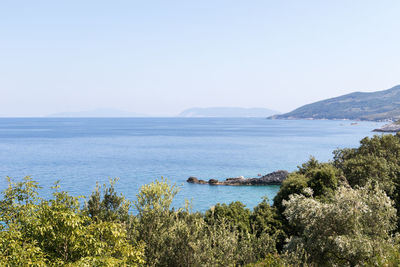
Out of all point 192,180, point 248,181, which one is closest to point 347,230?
point 248,181

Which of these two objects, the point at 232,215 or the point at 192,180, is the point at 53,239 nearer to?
the point at 232,215

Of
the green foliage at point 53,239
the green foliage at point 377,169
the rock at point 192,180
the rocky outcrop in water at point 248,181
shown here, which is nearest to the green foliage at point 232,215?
the green foliage at point 377,169

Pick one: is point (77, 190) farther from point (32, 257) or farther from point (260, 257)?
point (32, 257)

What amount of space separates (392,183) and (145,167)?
7293 centimetres

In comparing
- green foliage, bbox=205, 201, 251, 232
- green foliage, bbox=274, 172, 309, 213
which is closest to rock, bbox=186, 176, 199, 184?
green foliage, bbox=274, 172, 309, 213

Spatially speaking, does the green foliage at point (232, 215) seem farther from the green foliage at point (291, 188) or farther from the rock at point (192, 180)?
the rock at point (192, 180)

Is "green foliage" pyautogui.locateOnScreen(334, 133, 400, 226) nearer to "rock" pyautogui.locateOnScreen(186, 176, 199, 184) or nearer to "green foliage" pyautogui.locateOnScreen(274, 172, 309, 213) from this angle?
"green foliage" pyautogui.locateOnScreen(274, 172, 309, 213)

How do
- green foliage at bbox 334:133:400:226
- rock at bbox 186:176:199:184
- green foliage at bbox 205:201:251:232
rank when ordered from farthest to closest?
rock at bbox 186:176:199:184
green foliage at bbox 334:133:400:226
green foliage at bbox 205:201:251:232

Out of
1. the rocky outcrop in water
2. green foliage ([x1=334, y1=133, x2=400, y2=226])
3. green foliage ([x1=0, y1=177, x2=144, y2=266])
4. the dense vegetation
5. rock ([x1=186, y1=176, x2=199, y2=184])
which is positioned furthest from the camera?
rock ([x1=186, y1=176, x2=199, y2=184])

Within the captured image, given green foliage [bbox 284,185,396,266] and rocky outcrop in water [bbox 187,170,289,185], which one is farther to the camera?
rocky outcrop in water [bbox 187,170,289,185]

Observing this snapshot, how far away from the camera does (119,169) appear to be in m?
96.2

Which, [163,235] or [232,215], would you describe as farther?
[232,215]

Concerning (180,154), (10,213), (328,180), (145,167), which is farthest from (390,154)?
(180,154)

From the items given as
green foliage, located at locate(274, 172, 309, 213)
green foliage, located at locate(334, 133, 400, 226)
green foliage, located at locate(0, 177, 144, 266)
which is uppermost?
green foliage, located at locate(0, 177, 144, 266)
